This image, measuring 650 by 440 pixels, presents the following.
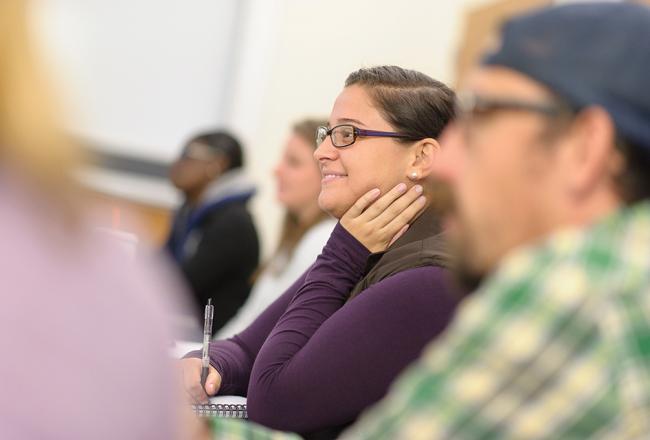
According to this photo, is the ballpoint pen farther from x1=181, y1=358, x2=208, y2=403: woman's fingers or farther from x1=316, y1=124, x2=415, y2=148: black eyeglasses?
x1=316, y1=124, x2=415, y2=148: black eyeglasses

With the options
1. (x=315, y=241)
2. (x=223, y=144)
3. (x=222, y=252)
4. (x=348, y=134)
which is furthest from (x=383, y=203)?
(x=223, y=144)

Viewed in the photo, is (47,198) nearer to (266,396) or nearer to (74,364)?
(74,364)

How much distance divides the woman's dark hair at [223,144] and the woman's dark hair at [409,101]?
2.64m

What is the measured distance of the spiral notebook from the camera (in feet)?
5.29

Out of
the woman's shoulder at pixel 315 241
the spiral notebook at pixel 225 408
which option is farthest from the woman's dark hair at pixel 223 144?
the spiral notebook at pixel 225 408

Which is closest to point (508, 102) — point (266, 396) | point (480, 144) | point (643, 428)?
point (480, 144)

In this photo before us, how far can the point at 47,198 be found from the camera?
0.85m

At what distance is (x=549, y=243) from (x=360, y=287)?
83 cm

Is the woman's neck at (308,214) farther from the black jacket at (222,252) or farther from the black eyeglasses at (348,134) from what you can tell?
the black eyeglasses at (348,134)

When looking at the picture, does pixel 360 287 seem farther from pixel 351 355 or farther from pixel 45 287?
pixel 45 287

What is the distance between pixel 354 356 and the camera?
60.2 inches

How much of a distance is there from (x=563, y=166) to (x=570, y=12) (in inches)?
5.6

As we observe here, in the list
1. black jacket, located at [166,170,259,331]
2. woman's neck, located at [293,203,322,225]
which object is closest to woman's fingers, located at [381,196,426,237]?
woman's neck, located at [293,203,322,225]

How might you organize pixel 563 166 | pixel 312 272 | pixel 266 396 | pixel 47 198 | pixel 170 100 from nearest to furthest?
pixel 47 198
pixel 563 166
pixel 266 396
pixel 312 272
pixel 170 100
